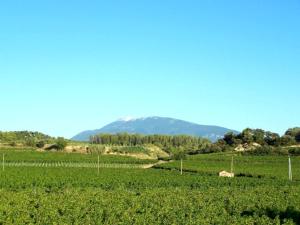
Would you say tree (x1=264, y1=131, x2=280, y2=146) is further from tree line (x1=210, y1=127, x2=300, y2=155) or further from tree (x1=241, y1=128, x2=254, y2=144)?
tree (x1=241, y1=128, x2=254, y2=144)

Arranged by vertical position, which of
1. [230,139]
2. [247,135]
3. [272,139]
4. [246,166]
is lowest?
[246,166]

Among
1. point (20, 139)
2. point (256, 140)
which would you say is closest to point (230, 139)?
point (256, 140)

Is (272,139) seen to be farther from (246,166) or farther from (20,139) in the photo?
(20,139)

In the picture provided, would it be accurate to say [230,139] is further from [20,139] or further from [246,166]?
[20,139]

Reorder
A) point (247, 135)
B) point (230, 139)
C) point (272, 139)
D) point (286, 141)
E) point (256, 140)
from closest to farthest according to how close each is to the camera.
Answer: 1. point (286, 141)
2. point (272, 139)
3. point (256, 140)
4. point (247, 135)
5. point (230, 139)

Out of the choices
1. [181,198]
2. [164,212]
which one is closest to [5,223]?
[164,212]

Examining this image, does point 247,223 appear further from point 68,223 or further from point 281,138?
point 281,138

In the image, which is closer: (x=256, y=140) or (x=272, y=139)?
(x=272, y=139)

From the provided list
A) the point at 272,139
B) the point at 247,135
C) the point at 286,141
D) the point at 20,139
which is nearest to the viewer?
the point at 286,141

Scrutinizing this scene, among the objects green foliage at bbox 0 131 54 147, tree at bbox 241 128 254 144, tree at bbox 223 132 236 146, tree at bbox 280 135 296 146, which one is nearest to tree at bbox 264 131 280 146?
tree at bbox 280 135 296 146

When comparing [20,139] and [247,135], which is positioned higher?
[247,135]

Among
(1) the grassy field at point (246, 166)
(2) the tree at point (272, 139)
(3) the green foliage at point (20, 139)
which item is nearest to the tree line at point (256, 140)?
(2) the tree at point (272, 139)

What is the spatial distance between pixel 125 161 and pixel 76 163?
27.0 feet

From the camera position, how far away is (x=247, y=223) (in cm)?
1585
